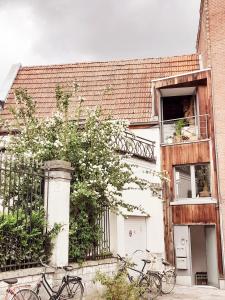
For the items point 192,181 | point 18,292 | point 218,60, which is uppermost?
point 218,60

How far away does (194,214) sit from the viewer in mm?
16547

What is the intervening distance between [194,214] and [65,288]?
28.5 feet

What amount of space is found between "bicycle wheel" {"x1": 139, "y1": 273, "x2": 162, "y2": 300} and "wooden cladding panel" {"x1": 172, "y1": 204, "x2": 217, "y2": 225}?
14.7 feet

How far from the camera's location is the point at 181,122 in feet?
59.2

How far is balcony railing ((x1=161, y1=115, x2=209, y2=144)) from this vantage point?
688 inches

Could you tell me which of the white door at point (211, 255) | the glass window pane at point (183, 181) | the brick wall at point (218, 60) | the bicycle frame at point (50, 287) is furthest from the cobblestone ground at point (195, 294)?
the bicycle frame at point (50, 287)

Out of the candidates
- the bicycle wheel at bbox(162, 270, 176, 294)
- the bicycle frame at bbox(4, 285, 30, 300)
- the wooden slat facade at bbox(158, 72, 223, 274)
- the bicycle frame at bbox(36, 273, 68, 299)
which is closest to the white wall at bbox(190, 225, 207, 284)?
the wooden slat facade at bbox(158, 72, 223, 274)

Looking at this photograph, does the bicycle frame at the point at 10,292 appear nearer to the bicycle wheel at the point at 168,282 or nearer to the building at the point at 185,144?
the building at the point at 185,144

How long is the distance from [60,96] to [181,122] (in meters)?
7.94

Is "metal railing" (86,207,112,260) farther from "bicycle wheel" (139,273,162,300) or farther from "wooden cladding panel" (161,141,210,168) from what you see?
"wooden cladding panel" (161,141,210,168)

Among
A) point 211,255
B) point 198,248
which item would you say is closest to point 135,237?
point 211,255

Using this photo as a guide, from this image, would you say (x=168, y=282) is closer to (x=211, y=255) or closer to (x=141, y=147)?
(x=211, y=255)

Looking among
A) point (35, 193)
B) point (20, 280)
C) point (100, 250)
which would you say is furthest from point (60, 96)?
point (20, 280)

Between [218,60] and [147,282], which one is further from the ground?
[218,60]
